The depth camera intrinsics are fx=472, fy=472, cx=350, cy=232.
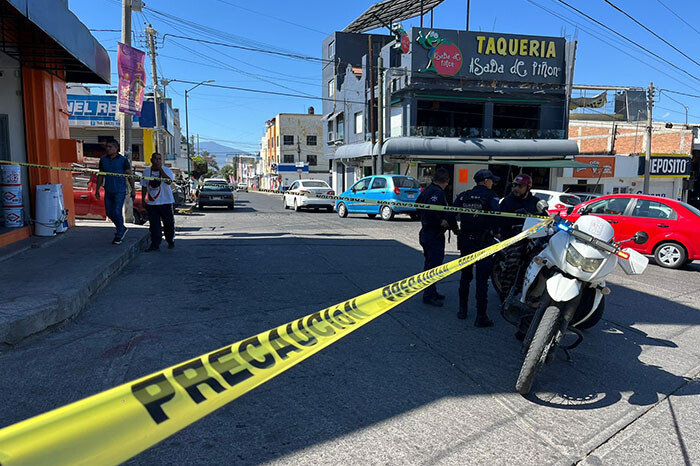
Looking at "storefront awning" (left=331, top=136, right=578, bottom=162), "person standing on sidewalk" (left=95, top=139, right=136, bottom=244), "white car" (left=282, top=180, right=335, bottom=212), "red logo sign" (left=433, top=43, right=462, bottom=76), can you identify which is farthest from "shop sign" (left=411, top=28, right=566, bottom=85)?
"person standing on sidewalk" (left=95, top=139, right=136, bottom=244)

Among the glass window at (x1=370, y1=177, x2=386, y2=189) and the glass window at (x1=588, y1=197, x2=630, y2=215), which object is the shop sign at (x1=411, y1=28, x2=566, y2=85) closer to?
the glass window at (x1=370, y1=177, x2=386, y2=189)

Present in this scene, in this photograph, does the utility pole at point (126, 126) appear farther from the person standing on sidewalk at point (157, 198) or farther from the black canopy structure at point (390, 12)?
the black canopy structure at point (390, 12)

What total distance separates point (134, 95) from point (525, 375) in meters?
13.1

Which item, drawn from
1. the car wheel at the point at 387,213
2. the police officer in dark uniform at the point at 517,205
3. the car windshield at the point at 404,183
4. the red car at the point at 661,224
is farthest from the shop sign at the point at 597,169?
the police officer in dark uniform at the point at 517,205

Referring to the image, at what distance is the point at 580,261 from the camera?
11.2 feet

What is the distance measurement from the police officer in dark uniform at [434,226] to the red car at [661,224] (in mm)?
4280

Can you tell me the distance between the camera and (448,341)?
4.56 meters

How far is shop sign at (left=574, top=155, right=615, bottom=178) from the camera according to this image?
31797 mm

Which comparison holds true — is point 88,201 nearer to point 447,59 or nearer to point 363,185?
point 363,185

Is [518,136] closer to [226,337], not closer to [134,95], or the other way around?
[134,95]

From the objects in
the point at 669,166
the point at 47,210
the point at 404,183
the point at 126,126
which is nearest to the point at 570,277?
the point at 47,210

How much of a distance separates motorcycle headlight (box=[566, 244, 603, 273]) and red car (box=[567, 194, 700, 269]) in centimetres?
574

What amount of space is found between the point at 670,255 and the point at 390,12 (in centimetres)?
3118

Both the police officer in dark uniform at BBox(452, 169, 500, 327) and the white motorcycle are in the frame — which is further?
the police officer in dark uniform at BBox(452, 169, 500, 327)
